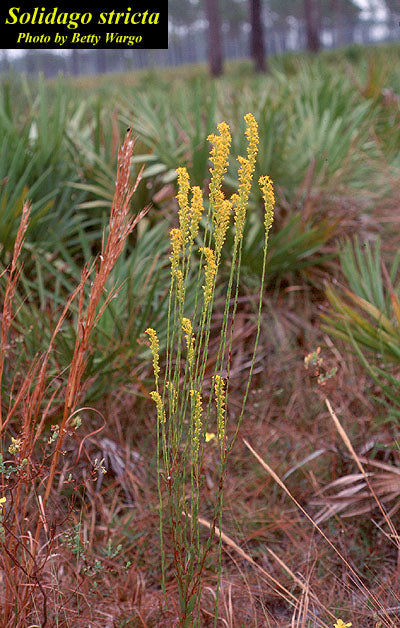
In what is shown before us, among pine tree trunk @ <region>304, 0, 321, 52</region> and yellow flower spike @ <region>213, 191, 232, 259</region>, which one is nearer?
yellow flower spike @ <region>213, 191, 232, 259</region>

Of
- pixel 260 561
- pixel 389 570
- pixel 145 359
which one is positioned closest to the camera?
pixel 389 570

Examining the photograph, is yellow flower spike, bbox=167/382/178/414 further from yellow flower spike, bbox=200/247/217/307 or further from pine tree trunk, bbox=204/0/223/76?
pine tree trunk, bbox=204/0/223/76

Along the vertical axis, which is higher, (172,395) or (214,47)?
(214,47)

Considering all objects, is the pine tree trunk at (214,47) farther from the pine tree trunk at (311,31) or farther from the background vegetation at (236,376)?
the background vegetation at (236,376)

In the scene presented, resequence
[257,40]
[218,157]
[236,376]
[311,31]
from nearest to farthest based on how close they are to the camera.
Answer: [218,157], [236,376], [257,40], [311,31]

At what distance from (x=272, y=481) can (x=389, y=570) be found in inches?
17.4

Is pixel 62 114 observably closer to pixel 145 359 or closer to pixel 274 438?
pixel 145 359

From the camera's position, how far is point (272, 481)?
201 cm

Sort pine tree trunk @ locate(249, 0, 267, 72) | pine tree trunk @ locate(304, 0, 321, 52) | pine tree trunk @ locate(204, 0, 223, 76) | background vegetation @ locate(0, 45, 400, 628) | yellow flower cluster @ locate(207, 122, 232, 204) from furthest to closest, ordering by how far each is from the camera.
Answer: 1. pine tree trunk @ locate(304, 0, 321, 52)
2. pine tree trunk @ locate(204, 0, 223, 76)
3. pine tree trunk @ locate(249, 0, 267, 72)
4. background vegetation @ locate(0, 45, 400, 628)
5. yellow flower cluster @ locate(207, 122, 232, 204)

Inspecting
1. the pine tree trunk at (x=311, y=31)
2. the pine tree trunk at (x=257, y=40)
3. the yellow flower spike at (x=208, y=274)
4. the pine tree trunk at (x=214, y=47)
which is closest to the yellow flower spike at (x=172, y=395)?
the yellow flower spike at (x=208, y=274)

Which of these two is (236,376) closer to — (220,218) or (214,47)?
(220,218)

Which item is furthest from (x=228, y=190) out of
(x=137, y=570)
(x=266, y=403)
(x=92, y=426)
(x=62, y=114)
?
(x=137, y=570)

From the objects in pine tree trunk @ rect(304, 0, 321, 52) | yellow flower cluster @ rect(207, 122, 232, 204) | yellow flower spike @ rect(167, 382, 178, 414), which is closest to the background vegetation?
yellow flower spike @ rect(167, 382, 178, 414)

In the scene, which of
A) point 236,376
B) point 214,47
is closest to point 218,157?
point 236,376
